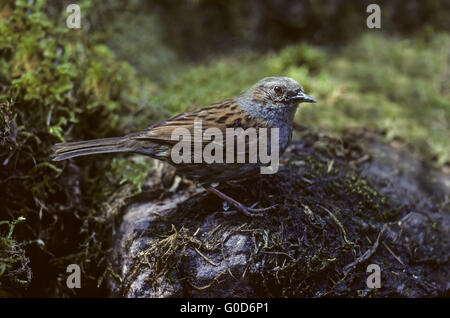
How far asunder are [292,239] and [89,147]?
217 cm

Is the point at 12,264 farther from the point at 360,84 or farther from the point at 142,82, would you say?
the point at 360,84

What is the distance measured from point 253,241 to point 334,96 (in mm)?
3737

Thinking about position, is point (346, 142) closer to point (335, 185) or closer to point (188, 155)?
point (335, 185)

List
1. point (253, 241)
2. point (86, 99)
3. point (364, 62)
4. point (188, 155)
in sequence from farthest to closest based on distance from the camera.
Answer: point (364, 62), point (86, 99), point (188, 155), point (253, 241)

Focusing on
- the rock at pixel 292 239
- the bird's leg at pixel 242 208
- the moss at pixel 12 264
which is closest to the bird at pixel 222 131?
the bird's leg at pixel 242 208

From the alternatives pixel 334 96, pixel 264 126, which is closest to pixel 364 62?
pixel 334 96

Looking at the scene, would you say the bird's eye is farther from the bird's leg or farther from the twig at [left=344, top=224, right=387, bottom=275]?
the twig at [left=344, top=224, right=387, bottom=275]

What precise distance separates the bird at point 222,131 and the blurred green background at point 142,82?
0.66m

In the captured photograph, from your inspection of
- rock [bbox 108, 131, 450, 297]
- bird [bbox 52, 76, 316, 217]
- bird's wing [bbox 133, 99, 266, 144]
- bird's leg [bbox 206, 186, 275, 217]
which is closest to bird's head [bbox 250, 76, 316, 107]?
bird [bbox 52, 76, 316, 217]

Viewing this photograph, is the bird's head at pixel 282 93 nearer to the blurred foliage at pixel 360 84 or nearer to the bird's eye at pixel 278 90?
the bird's eye at pixel 278 90

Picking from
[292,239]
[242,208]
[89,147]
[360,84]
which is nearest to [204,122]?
[242,208]

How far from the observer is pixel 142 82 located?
23.0 feet

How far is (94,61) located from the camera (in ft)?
19.3
